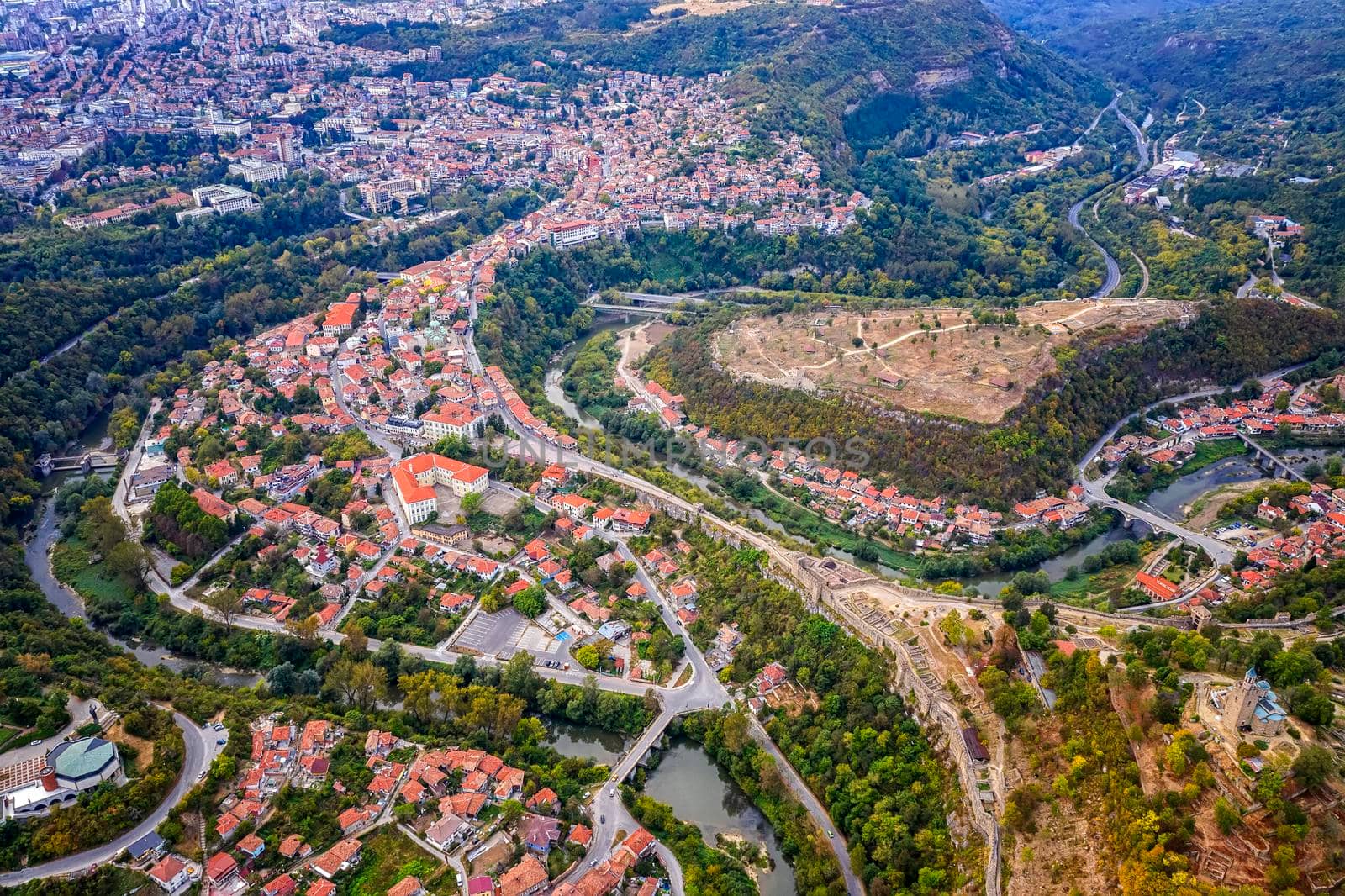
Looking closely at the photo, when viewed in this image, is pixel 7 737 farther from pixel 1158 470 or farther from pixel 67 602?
pixel 1158 470

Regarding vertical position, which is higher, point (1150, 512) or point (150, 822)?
point (150, 822)

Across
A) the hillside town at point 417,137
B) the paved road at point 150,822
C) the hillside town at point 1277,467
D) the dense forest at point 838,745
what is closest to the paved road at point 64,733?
the paved road at point 150,822

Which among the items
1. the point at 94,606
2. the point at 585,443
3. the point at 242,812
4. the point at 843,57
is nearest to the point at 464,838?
the point at 242,812

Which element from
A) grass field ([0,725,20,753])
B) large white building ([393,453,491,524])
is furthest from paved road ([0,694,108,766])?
large white building ([393,453,491,524])

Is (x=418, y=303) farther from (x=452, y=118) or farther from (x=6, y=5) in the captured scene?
(x=6, y=5)

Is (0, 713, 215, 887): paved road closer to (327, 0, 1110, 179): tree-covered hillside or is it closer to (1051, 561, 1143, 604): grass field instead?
(1051, 561, 1143, 604): grass field

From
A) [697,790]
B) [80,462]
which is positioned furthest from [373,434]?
[697,790]
